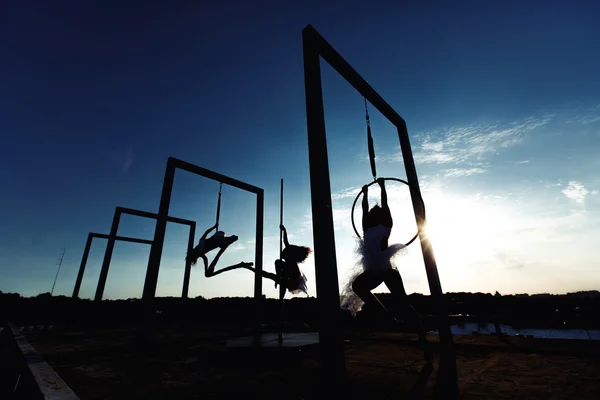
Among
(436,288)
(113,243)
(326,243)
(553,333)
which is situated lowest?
(553,333)

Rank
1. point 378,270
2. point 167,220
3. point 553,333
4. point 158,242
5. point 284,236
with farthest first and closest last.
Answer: point 553,333
point 167,220
point 284,236
point 158,242
point 378,270

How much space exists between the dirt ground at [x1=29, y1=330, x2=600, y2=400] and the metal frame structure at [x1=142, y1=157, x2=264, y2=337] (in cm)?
157

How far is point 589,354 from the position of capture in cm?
355

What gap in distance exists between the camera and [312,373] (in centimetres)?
308

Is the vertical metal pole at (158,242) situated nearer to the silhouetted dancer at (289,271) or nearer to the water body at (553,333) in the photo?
the silhouetted dancer at (289,271)

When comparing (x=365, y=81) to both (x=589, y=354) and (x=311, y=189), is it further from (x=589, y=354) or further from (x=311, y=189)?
(x=589, y=354)

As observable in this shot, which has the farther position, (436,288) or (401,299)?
(436,288)

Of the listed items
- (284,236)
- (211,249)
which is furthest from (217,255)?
(284,236)

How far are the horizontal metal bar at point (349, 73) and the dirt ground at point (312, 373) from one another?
3.77m

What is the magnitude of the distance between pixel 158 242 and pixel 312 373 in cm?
466

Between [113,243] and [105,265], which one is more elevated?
[113,243]

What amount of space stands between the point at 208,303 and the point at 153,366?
13289 millimetres

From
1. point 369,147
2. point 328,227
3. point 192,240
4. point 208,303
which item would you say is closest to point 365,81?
point 369,147

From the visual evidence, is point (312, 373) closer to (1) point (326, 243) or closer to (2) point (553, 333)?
(1) point (326, 243)
